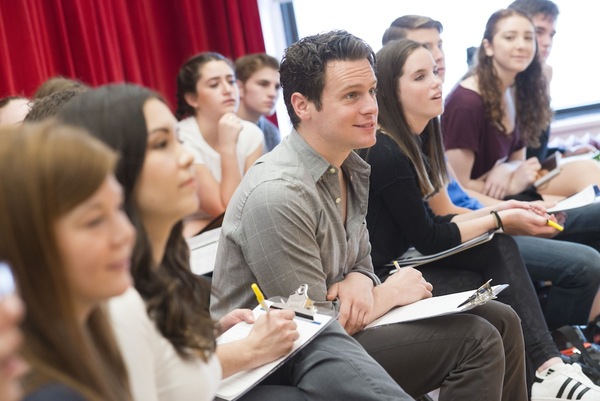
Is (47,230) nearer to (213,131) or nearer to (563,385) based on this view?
(563,385)

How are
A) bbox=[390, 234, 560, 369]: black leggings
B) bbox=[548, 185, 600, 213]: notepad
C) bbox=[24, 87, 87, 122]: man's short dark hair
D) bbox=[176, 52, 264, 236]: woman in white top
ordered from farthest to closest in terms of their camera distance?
bbox=[176, 52, 264, 236]: woman in white top
bbox=[548, 185, 600, 213]: notepad
bbox=[390, 234, 560, 369]: black leggings
bbox=[24, 87, 87, 122]: man's short dark hair

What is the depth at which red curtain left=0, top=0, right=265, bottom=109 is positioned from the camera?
3.06 meters

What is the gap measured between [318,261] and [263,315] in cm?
27

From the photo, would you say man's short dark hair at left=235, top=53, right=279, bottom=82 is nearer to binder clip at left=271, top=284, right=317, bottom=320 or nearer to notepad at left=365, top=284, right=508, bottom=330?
A: notepad at left=365, top=284, right=508, bottom=330

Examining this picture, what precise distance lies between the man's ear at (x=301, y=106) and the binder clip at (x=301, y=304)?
479 millimetres

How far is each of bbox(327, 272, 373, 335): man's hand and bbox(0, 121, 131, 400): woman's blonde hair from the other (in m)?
1.02

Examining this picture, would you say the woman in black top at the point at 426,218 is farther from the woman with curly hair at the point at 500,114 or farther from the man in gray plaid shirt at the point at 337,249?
the woman with curly hair at the point at 500,114

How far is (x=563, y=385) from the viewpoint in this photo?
7.47 ft

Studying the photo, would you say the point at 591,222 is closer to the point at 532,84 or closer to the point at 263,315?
the point at 532,84

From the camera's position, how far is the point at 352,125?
2.01 meters

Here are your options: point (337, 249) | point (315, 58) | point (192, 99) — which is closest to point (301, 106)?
point (315, 58)

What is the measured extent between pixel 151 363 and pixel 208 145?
215 cm

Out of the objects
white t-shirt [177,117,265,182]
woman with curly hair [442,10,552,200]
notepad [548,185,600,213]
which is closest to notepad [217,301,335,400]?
notepad [548,185,600,213]

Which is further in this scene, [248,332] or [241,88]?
[241,88]
